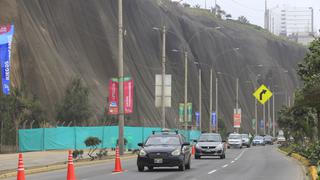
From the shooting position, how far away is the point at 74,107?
206 feet

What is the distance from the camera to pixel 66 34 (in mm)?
79312

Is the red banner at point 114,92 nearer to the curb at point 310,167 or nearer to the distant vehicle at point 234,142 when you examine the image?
the curb at point 310,167

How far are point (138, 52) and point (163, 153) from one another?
2936 inches

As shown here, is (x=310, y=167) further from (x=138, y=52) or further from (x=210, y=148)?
(x=138, y=52)

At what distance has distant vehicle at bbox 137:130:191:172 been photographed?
26.2 meters

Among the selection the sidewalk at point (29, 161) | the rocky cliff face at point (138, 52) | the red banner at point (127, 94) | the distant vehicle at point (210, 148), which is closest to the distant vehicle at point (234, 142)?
the rocky cliff face at point (138, 52)

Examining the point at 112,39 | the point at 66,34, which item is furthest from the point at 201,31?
the point at 66,34

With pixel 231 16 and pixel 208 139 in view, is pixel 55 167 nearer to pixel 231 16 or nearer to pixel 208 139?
pixel 208 139

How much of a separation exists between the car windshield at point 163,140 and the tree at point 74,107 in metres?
35.5

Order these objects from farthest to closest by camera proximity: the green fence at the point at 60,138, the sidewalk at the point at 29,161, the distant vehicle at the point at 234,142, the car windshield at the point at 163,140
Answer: the distant vehicle at the point at 234,142 → the green fence at the point at 60,138 → the sidewalk at the point at 29,161 → the car windshield at the point at 163,140

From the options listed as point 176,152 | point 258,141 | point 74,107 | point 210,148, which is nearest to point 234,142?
point 74,107

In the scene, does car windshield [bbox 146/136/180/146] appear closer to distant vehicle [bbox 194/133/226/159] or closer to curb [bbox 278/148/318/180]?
curb [bbox 278/148/318/180]

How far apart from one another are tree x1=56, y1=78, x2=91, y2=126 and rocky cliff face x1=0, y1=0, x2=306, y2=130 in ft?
15.1

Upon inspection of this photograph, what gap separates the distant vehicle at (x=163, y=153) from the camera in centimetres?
2617
